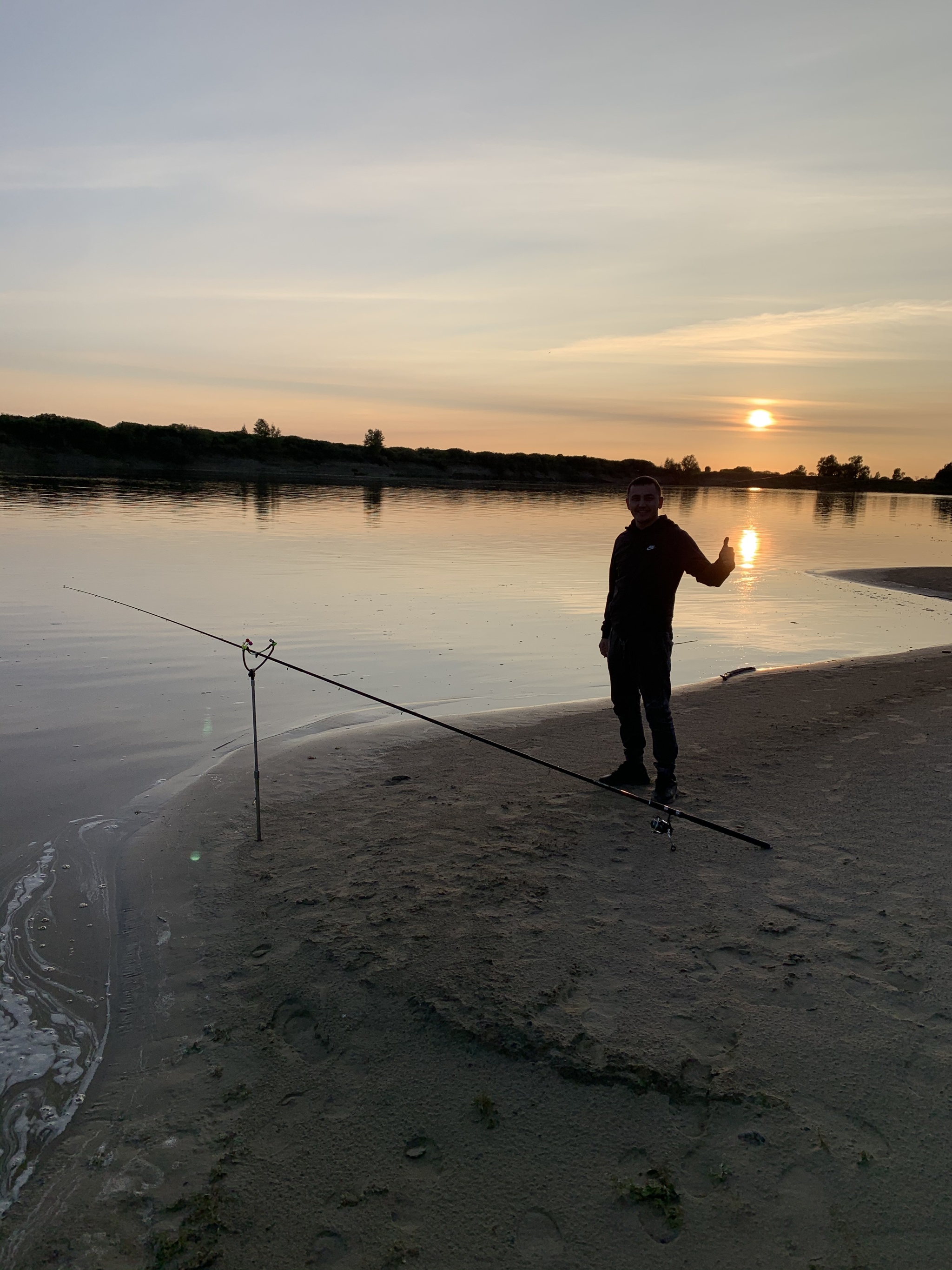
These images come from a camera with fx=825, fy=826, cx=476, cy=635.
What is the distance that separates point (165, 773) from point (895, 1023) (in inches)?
201

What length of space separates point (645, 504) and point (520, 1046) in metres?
3.38

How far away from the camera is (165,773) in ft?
20.7

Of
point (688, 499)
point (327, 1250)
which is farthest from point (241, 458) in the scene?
point (327, 1250)

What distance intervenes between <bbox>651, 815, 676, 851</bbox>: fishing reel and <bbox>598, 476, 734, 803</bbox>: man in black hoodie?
1.24ft

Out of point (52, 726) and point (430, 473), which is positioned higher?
point (430, 473)

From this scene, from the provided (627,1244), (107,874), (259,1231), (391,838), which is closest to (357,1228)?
(259,1231)

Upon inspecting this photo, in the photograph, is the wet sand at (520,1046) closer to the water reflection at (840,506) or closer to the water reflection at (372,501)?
the water reflection at (372,501)

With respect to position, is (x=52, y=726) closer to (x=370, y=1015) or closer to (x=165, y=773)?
(x=165, y=773)

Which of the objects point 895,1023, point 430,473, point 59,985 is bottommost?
point 59,985

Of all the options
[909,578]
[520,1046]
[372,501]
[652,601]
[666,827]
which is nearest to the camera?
[520,1046]

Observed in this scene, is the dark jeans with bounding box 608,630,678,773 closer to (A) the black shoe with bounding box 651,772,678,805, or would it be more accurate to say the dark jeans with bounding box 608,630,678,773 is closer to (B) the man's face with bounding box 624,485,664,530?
(A) the black shoe with bounding box 651,772,678,805

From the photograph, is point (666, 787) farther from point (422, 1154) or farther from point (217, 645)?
point (217, 645)

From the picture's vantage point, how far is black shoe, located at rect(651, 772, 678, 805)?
5391 millimetres

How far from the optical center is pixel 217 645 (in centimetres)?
1103
